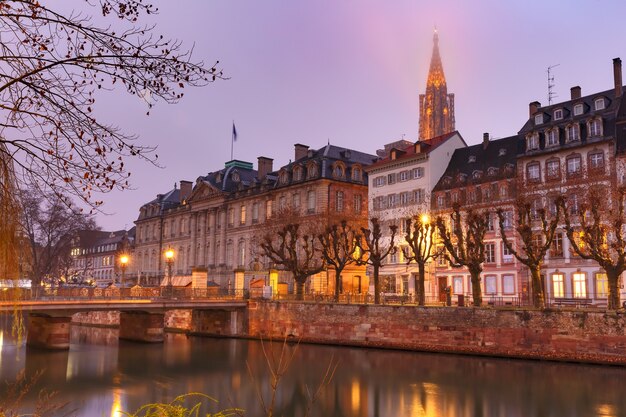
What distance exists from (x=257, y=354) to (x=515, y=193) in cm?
2160

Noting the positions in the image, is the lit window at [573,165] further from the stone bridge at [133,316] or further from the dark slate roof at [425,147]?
the stone bridge at [133,316]

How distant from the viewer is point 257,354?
119 feet

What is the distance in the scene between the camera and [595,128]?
40.4m

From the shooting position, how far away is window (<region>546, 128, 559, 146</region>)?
42.6 metres

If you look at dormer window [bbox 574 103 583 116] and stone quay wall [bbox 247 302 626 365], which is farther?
dormer window [bbox 574 103 583 116]

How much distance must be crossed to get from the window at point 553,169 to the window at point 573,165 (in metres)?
0.66

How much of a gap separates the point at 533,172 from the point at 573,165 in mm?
3014

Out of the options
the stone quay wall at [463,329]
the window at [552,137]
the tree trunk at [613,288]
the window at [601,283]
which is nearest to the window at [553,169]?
the window at [552,137]

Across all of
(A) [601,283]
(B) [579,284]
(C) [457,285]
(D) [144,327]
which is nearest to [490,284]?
(C) [457,285]

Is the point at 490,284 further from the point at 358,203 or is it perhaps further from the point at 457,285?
the point at 358,203

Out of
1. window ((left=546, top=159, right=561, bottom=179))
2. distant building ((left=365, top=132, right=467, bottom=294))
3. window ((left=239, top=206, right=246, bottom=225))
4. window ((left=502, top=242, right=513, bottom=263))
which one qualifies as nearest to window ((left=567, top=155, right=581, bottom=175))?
window ((left=546, top=159, right=561, bottom=179))

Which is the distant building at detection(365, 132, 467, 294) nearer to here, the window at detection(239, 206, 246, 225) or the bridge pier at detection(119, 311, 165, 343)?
the window at detection(239, 206, 246, 225)

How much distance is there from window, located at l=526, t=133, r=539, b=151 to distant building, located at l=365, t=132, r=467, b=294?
8.13 meters

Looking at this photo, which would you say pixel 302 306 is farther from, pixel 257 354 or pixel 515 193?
pixel 515 193
